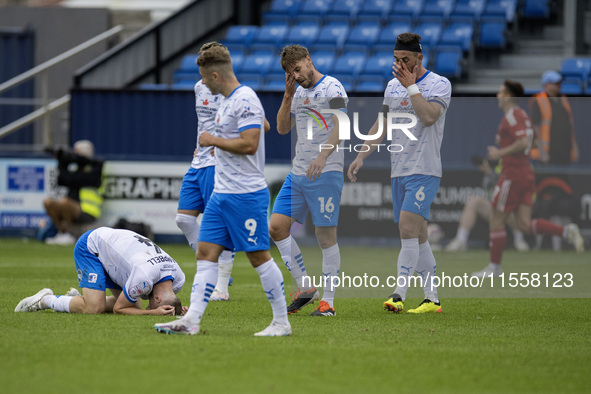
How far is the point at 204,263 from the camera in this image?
6.34m

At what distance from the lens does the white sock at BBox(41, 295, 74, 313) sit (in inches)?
304

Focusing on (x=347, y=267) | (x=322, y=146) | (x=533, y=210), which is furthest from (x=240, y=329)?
(x=533, y=210)

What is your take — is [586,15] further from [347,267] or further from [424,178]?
[424,178]

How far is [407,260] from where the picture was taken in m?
8.32

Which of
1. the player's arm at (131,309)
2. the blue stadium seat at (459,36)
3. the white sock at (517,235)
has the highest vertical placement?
the blue stadium seat at (459,36)

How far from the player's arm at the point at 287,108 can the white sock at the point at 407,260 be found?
4.60 feet

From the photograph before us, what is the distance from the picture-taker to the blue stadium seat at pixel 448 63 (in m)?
19.5

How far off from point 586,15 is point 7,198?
12.8 m

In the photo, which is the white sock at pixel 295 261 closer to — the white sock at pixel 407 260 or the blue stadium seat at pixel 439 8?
the white sock at pixel 407 260

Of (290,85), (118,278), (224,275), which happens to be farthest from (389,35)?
(118,278)

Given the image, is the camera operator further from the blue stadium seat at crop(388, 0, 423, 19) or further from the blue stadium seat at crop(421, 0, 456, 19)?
the blue stadium seat at crop(421, 0, 456, 19)

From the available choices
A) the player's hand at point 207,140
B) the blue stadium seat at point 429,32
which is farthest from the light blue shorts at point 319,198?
the blue stadium seat at point 429,32

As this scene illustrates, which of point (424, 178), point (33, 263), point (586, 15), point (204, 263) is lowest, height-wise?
point (33, 263)

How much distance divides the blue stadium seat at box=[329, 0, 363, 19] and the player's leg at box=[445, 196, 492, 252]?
847 cm
